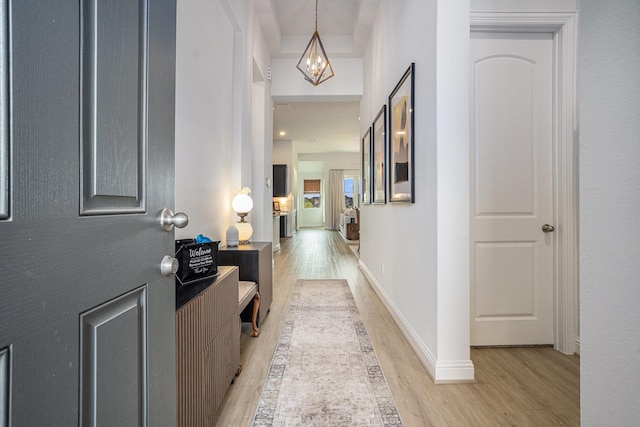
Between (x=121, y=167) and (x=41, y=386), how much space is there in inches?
16.8

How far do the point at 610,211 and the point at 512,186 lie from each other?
177 centimetres

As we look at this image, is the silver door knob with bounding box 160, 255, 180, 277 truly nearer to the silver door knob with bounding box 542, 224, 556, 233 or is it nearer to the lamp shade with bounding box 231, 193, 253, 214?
the lamp shade with bounding box 231, 193, 253, 214

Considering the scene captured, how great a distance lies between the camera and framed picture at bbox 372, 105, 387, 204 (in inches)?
127

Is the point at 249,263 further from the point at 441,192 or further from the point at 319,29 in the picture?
the point at 319,29

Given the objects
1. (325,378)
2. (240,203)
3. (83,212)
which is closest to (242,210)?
(240,203)

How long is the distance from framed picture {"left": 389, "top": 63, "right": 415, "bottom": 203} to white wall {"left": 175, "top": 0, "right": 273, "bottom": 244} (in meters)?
1.52

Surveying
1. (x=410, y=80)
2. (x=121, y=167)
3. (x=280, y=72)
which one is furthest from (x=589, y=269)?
(x=280, y=72)

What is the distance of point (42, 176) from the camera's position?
0.51 metres

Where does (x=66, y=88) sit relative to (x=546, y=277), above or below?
above

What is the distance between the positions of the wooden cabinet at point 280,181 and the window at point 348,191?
4377 mm

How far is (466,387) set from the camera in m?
1.78

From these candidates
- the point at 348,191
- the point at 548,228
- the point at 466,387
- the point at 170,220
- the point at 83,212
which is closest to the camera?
the point at 83,212

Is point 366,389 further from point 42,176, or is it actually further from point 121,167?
point 42,176

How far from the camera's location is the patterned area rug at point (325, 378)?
1515 millimetres
